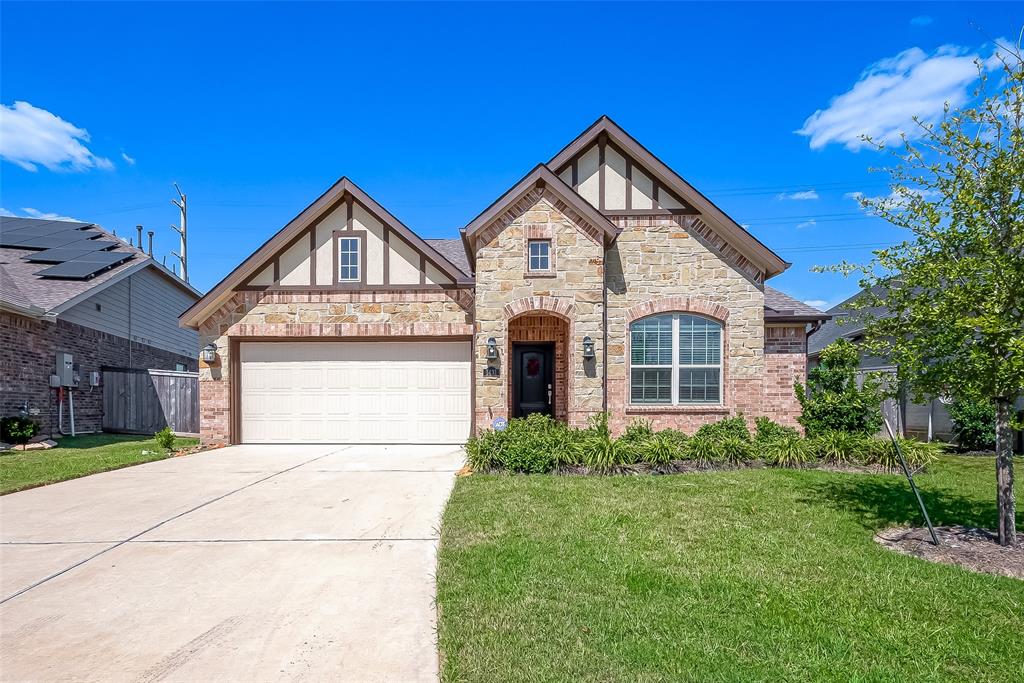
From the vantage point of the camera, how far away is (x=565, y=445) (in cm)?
884

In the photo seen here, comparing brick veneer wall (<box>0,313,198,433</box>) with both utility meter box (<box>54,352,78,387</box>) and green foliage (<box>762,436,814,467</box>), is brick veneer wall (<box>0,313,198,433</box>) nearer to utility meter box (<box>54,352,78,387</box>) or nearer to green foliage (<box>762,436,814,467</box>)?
utility meter box (<box>54,352,78,387</box>)

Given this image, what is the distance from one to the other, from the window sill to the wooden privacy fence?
491 inches

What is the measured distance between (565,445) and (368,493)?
326 cm

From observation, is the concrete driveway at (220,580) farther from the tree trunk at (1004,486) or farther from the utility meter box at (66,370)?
the utility meter box at (66,370)

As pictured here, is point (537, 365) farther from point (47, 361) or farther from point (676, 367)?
point (47, 361)

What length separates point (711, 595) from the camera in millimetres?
3996

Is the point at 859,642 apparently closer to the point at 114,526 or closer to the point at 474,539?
the point at 474,539

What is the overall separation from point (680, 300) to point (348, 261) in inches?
298

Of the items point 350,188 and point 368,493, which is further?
point 350,188

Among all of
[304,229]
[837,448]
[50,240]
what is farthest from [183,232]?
[837,448]

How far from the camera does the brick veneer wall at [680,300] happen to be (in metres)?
11.1

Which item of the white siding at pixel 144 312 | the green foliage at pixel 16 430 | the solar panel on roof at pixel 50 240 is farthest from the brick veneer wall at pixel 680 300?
the solar panel on roof at pixel 50 240

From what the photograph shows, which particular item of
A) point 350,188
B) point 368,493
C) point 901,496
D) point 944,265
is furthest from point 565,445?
point 350,188

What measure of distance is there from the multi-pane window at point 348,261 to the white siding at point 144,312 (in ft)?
27.8
